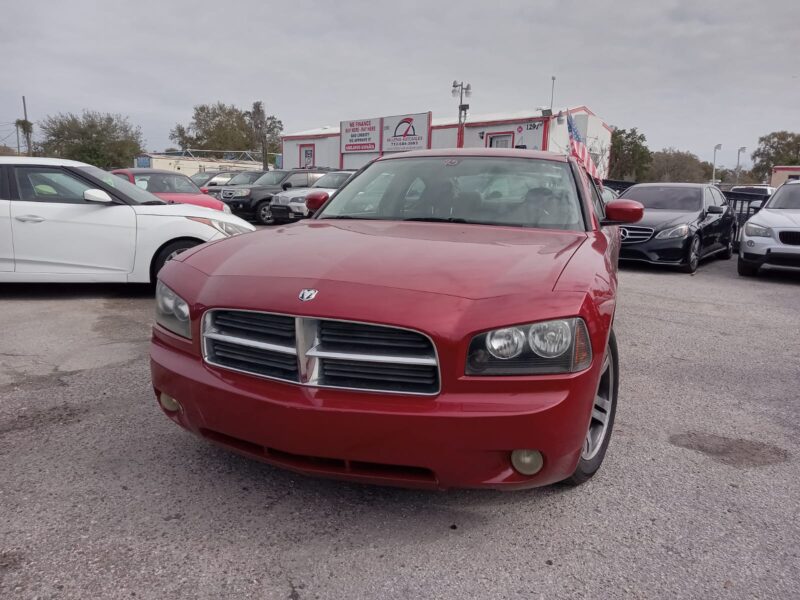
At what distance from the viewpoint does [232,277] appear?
2461 millimetres

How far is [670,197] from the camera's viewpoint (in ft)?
35.6

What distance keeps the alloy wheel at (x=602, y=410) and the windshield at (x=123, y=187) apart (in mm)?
5414

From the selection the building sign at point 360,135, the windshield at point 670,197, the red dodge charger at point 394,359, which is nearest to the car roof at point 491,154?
the red dodge charger at point 394,359

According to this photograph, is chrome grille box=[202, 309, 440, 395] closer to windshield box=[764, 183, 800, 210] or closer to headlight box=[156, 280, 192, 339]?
headlight box=[156, 280, 192, 339]

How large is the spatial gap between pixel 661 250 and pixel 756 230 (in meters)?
1.34

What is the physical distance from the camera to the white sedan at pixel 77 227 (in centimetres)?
609

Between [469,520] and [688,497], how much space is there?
3.27ft

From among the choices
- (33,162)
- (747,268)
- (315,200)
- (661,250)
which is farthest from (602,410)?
(747,268)

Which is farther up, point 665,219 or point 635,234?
point 665,219

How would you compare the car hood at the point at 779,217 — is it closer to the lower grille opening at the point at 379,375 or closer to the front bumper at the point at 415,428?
the front bumper at the point at 415,428

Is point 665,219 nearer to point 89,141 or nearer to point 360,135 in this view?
point 360,135

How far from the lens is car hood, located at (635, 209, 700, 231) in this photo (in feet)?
31.9

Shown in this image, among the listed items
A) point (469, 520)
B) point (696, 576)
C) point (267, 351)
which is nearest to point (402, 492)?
point (469, 520)

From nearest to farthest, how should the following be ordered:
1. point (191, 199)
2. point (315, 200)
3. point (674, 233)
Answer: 1. point (315, 200)
2. point (674, 233)
3. point (191, 199)
